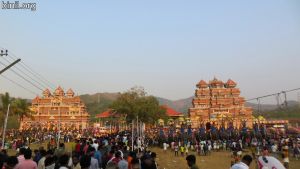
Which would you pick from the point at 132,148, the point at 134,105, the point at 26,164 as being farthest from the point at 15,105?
the point at 26,164

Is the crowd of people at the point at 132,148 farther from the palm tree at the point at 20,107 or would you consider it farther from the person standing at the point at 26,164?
the palm tree at the point at 20,107

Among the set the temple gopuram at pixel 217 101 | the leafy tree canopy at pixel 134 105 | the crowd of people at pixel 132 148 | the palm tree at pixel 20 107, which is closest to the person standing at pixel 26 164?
the crowd of people at pixel 132 148

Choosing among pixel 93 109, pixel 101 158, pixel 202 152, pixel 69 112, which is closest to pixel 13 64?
pixel 101 158

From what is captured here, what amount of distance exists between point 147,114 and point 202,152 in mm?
17590

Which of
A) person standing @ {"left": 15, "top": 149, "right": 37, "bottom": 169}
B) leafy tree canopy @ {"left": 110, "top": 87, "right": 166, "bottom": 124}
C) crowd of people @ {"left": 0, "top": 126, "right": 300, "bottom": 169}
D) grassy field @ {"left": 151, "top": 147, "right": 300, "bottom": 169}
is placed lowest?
grassy field @ {"left": 151, "top": 147, "right": 300, "bottom": 169}

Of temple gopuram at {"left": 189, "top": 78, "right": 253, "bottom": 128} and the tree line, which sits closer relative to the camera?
the tree line

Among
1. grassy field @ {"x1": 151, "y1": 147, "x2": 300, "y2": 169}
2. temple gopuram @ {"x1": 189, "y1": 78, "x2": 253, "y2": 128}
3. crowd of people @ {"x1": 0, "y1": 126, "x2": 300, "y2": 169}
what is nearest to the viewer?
crowd of people @ {"x1": 0, "y1": 126, "x2": 300, "y2": 169}

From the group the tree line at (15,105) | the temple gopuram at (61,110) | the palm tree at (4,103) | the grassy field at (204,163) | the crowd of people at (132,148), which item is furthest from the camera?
the temple gopuram at (61,110)

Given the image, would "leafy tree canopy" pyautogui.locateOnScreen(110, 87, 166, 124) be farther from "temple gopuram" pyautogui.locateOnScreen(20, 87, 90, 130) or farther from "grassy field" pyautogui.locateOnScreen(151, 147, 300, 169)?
"temple gopuram" pyautogui.locateOnScreen(20, 87, 90, 130)

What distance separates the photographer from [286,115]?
113m

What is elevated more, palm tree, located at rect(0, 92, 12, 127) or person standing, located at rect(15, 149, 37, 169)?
palm tree, located at rect(0, 92, 12, 127)

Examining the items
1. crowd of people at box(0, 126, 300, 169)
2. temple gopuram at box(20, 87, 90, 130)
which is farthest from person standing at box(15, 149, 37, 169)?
temple gopuram at box(20, 87, 90, 130)

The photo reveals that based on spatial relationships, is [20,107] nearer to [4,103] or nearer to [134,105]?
[4,103]

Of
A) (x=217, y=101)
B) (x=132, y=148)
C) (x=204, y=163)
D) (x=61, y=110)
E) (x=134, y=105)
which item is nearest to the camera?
(x=132, y=148)
